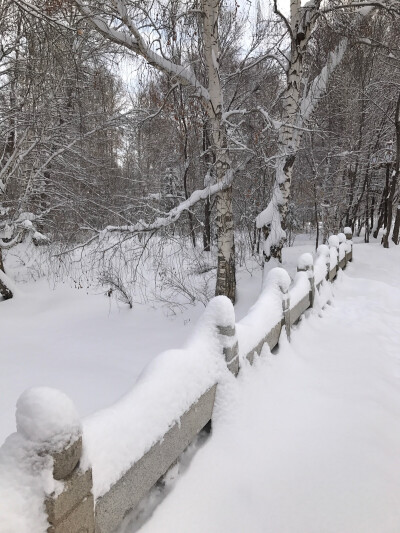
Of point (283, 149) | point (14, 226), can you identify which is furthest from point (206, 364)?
point (14, 226)

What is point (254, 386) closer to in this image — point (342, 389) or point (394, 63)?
point (342, 389)

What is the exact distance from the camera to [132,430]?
183cm

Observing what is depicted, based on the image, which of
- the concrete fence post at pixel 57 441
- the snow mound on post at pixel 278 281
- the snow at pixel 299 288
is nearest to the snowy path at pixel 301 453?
the snow at pixel 299 288

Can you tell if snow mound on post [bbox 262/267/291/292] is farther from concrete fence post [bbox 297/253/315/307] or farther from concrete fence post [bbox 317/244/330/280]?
concrete fence post [bbox 317/244/330/280]

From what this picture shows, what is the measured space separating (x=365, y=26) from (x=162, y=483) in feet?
29.1

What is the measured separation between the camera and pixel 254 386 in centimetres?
338

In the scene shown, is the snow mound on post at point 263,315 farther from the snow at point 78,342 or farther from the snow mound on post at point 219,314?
the snow at point 78,342

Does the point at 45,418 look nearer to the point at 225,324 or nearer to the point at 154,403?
the point at 154,403

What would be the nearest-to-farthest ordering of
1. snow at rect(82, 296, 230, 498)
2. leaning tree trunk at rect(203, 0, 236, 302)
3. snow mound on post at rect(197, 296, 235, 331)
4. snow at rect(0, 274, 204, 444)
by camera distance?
snow at rect(82, 296, 230, 498) < snow mound on post at rect(197, 296, 235, 331) < snow at rect(0, 274, 204, 444) < leaning tree trunk at rect(203, 0, 236, 302)

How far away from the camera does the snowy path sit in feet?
7.12

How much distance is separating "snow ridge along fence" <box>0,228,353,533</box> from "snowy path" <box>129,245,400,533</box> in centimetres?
26

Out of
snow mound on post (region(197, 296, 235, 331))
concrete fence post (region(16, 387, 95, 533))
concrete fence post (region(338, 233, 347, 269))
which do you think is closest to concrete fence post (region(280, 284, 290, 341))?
snow mound on post (region(197, 296, 235, 331))

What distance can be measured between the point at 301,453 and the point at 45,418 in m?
2.24

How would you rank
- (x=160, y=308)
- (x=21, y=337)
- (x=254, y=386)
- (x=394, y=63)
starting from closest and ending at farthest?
(x=254, y=386) → (x=21, y=337) → (x=160, y=308) → (x=394, y=63)
